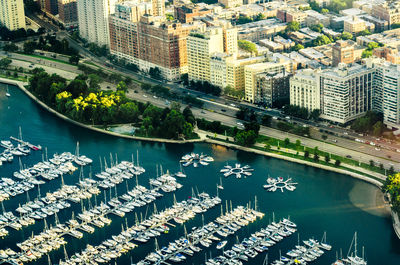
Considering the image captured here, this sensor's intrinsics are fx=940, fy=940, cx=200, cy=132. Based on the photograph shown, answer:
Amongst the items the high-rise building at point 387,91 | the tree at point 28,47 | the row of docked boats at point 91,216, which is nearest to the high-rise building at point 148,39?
the tree at point 28,47

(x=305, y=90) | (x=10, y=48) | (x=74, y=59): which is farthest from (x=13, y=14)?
(x=305, y=90)

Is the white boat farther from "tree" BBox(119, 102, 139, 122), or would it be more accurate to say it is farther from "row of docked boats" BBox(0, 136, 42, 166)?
"tree" BBox(119, 102, 139, 122)

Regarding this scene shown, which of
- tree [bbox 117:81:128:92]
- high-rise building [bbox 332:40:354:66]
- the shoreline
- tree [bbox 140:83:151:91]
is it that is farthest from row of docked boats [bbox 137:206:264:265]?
high-rise building [bbox 332:40:354:66]

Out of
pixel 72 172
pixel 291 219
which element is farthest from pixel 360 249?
pixel 72 172

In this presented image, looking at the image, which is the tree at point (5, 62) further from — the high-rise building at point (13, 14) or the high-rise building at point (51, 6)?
the high-rise building at point (51, 6)

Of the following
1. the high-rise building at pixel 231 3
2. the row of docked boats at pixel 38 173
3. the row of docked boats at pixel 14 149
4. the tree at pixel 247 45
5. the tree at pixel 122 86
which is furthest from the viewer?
the high-rise building at pixel 231 3

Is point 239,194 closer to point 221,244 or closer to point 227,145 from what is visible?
point 221,244

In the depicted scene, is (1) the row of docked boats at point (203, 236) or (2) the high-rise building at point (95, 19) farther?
(2) the high-rise building at point (95, 19)

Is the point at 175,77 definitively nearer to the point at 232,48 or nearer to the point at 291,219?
the point at 232,48
